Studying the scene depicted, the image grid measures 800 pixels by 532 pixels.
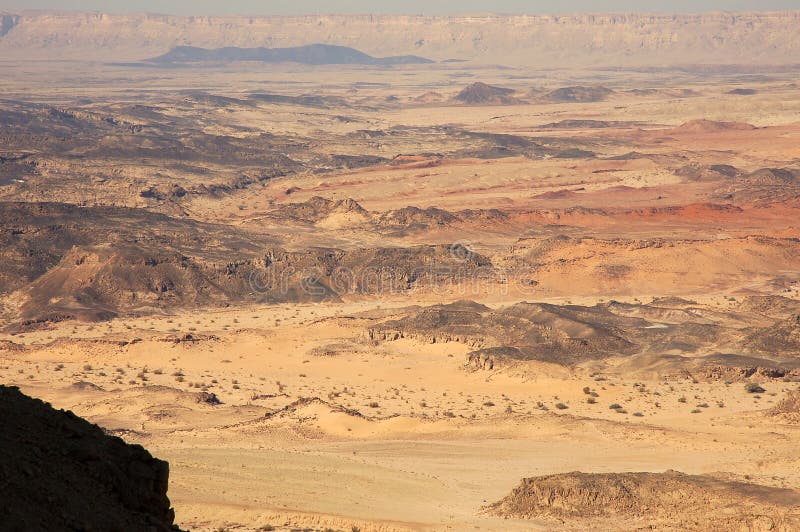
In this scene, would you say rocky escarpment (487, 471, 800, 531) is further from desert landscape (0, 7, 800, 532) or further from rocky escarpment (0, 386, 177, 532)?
rocky escarpment (0, 386, 177, 532)

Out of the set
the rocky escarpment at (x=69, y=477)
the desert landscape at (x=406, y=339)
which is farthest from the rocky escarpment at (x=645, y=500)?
the rocky escarpment at (x=69, y=477)

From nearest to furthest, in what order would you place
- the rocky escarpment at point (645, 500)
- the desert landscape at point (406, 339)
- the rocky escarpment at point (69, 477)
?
1. the rocky escarpment at point (69, 477)
2. the rocky escarpment at point (645, 500)
3. the desert landscape at point (406, 339)

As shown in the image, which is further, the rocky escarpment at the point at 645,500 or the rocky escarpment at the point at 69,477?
the rocky escarpment at the point at 645,500

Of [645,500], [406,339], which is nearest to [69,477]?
[645,500]

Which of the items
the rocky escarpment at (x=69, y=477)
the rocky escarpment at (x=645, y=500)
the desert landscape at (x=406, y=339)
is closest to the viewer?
the rocky escarpment at (x=69, y=477)

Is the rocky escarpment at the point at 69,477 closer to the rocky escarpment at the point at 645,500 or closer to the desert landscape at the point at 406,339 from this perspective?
the desert landscape at the point at 406,339

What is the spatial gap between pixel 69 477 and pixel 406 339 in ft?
86.5

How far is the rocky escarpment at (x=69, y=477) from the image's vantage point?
10445 mm

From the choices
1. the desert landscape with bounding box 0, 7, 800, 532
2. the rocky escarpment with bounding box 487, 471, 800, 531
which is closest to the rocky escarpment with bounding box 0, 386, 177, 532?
the desert landscape with bounding box 0, 7, 800, 532

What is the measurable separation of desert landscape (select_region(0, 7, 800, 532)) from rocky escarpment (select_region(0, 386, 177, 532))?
0.12 ft

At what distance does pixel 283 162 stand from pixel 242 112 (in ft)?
185

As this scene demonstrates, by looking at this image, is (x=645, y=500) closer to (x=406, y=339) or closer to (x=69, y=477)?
(x=69, y=477)

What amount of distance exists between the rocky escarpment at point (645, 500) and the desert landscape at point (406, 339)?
6 centimetres

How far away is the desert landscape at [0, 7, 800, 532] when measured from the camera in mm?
18859
